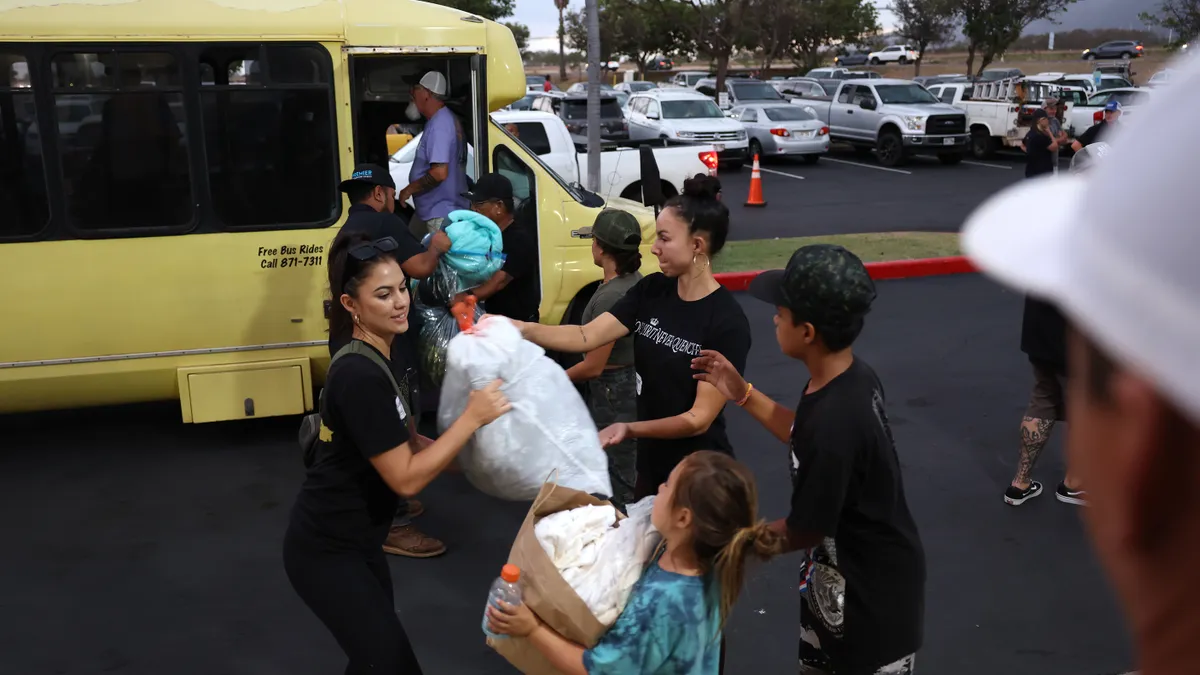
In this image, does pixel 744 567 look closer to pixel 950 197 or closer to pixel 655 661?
pixel 655 661

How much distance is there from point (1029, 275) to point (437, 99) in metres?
7.62

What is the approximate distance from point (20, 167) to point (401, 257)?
3.30 meters

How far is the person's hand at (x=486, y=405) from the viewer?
319 centimetres

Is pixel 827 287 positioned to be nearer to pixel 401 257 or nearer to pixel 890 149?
pixel 401 257

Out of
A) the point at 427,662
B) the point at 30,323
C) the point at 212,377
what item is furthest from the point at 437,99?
the point at 427,662

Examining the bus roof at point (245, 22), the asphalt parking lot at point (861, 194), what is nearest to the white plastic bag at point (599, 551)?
the bus roof at point (245, 22)

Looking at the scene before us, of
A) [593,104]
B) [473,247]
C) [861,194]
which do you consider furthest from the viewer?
[861,194]

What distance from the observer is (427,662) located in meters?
4.74

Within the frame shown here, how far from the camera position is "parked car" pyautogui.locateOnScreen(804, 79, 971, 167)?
25.1 meters

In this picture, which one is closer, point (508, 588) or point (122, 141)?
point (508, 588)

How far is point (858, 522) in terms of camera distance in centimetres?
303

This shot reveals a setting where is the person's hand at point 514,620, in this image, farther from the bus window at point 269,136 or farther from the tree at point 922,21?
the tree at point 922,21

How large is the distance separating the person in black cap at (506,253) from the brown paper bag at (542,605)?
3.70 m

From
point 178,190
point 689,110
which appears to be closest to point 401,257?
point 178,190
